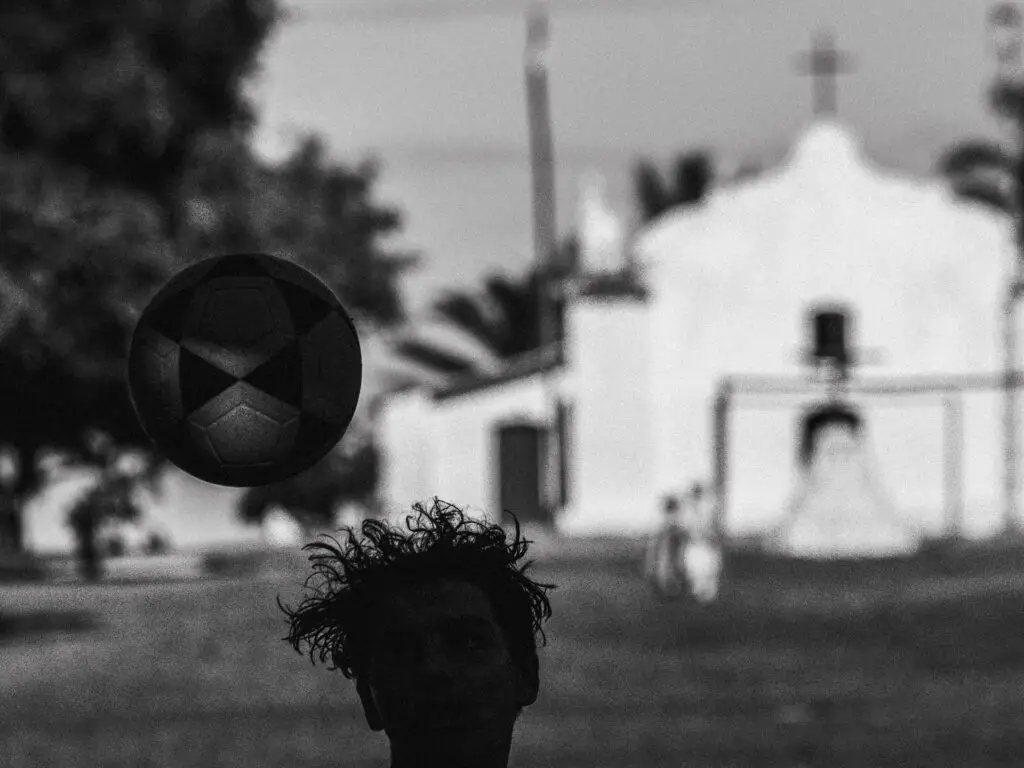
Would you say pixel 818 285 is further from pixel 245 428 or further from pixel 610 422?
pixel 245 428

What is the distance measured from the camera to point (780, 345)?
148ft

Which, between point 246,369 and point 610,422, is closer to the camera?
point 246,369

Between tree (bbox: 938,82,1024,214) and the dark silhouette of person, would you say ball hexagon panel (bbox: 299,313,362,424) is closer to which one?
the dark silhouette of person

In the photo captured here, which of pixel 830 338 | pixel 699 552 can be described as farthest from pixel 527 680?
pixel 830 338

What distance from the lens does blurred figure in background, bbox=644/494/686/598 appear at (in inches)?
984

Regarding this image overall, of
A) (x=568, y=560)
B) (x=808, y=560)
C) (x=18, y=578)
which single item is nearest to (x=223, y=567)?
(x=18, y=578)

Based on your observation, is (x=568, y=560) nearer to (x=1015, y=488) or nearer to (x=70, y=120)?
(x=1015, y=488)

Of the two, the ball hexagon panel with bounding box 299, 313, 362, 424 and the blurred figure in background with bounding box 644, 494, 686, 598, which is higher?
the ball hexagon panel with bounding box 299, 313, 362, 424

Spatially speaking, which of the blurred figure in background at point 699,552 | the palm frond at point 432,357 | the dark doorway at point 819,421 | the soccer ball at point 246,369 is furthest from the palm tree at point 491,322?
the soccer ball at point 246,369

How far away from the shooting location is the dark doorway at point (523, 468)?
48.1m

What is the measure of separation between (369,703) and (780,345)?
43.5 metres

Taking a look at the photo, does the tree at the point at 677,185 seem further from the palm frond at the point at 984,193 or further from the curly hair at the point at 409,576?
the curly hair at the point at 409,576

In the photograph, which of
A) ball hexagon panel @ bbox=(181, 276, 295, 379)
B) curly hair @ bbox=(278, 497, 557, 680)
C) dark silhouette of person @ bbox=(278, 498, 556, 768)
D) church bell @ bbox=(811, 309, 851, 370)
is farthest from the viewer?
church bell @ bbox=(811, 309, 851, 370)

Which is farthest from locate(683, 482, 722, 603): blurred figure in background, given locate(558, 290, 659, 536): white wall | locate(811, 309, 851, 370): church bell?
locate(558, 290, 659, 536): white wall
